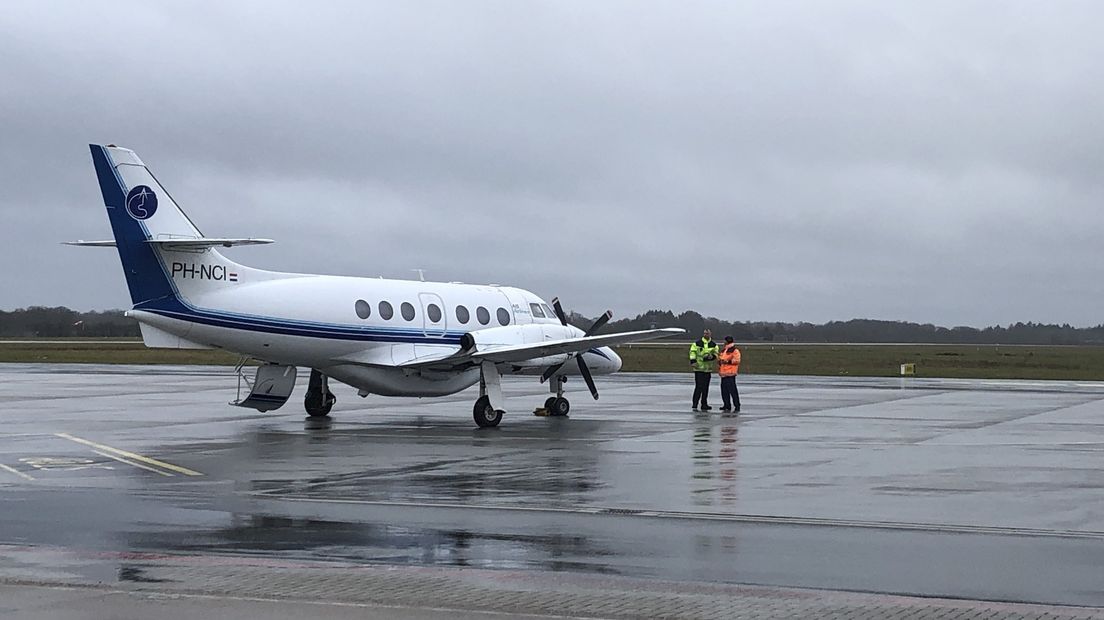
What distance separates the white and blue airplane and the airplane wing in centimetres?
3

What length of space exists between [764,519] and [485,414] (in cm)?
1390

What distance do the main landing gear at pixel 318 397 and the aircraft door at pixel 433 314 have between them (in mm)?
2695

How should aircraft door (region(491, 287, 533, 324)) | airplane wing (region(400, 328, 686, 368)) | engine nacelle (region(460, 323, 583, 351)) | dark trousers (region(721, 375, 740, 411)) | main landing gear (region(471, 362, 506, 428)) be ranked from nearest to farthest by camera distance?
airplane wing (region(400, 328, 686, 368)), main landing gear (region(471, 362, 506, 428)), engine nacelle (region(460, 323, 583, 351)), aircraft door (region(491, 287, 533, 324)), dark trousers (region(721, 375, 740, 411))

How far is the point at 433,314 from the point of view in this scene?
97.5ft

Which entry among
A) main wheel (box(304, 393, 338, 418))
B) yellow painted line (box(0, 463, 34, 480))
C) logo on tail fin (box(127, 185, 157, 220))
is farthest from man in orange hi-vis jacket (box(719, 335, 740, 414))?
yellow painted line (box(0, 463, 34, 480))

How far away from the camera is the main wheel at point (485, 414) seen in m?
27.3

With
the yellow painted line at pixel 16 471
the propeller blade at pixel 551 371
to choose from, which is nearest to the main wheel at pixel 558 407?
the propeller blade at pixel 551 371

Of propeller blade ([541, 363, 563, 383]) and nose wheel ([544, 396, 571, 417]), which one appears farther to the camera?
nose wheel ([544, 396, 571, 417])

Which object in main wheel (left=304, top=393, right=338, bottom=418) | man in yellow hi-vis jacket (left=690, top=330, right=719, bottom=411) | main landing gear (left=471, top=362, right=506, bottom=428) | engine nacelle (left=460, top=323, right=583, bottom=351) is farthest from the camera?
man in yellow hi-vis jacket (left=690, top=330, right=719, bottom=411)

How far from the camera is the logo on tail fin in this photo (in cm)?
2517

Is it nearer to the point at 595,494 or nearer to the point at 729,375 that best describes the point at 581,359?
the point at 729,375

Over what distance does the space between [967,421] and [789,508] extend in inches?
613

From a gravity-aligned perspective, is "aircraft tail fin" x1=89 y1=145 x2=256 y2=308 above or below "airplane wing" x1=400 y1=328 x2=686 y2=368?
above

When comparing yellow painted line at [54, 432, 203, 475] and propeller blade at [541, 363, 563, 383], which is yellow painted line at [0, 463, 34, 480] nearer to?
yellow painted line at [54, 432, 203, 475]
